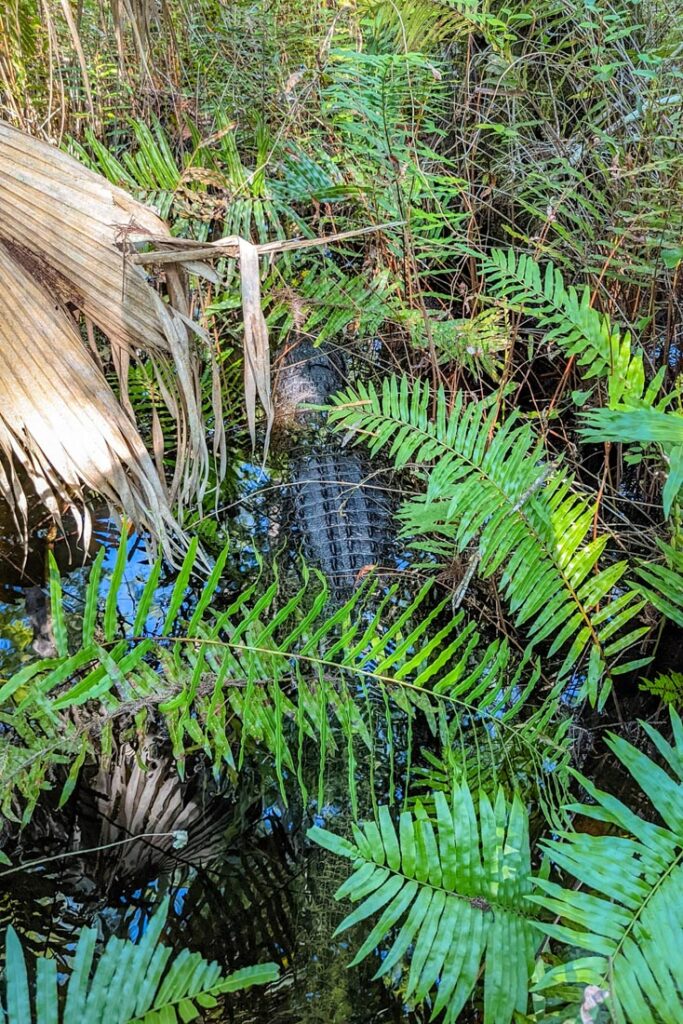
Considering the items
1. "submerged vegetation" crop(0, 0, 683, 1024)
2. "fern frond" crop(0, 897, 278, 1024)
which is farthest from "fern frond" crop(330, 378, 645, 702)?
"fern frond" crop(0, 897, 278, 1024)

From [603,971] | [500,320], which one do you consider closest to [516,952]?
[603,971]

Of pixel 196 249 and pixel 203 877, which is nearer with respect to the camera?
pixel 196 249

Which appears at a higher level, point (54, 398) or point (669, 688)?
point (54, 398)

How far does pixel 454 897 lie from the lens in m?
1.15

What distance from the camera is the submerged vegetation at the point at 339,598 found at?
1.12 meters

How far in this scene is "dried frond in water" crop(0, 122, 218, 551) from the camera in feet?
4.18

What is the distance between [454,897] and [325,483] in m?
1.34

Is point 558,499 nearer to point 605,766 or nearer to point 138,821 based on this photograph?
point 605,766

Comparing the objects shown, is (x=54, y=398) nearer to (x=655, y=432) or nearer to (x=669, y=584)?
(x=655, y=432)

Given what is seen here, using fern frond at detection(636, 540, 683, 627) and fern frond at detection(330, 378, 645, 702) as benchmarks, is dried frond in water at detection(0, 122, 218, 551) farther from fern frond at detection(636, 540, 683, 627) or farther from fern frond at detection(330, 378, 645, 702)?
fern frond at detection(636, 540, 683, 627)

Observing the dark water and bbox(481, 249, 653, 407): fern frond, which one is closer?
the dark water

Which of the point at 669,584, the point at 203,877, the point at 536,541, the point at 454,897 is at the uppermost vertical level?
the point at 536,541

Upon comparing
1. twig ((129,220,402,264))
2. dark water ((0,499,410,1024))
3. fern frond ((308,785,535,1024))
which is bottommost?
dark water ((0,499,410,1024))

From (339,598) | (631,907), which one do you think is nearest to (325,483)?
(339,598)
